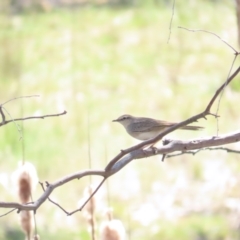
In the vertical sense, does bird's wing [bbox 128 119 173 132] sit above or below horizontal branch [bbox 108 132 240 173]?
above

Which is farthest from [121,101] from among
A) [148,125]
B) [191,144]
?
[191,144]

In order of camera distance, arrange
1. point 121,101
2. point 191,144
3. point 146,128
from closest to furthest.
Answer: point 191,144 < point 146,128 < point 121,101

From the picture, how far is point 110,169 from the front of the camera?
597 millimetres

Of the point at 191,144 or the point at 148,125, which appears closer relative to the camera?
the point at 191,144

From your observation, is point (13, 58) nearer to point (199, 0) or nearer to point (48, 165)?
point (48, 165)

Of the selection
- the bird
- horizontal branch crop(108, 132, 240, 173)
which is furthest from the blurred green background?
A: horizontal branch crop(108, 132, 240, 173)

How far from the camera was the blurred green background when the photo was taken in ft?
5.72

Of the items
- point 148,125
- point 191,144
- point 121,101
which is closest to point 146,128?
point 148,125

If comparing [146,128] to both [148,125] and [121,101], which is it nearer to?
[148,125]

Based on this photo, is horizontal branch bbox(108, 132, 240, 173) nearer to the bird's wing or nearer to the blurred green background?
the bird's wing

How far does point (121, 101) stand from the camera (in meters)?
1.99

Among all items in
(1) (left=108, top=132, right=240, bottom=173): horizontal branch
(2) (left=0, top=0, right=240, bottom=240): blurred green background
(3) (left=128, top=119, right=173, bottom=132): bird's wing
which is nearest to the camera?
(1) (left=108, top=132, right=240, bottom=173): horizontal branch

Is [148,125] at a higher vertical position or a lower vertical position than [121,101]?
lower

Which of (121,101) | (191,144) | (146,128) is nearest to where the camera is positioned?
Answer: (191,144)
